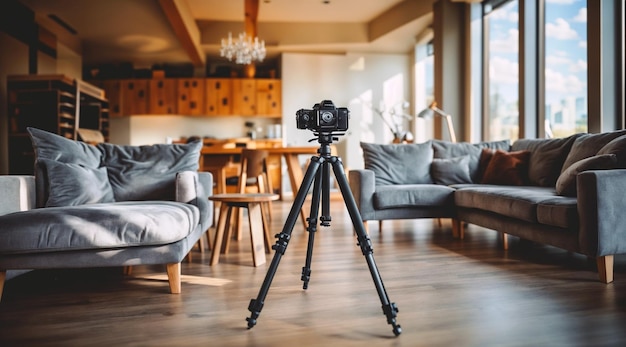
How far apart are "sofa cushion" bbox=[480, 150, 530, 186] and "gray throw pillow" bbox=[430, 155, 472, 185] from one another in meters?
0.19

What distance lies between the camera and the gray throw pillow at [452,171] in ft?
15.4

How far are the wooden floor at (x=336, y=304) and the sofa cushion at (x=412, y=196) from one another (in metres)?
0.78

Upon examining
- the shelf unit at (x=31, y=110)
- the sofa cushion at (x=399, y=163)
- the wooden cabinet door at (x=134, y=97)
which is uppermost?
the wooden cabinet door at (x=134, y=97)

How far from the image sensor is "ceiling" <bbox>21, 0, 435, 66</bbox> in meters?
7.37

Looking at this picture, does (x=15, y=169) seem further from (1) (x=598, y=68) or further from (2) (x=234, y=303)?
(1) (x=598, y=68)

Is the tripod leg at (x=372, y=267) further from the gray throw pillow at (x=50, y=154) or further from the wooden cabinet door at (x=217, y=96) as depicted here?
the wooden cabinet door at (x=217, y=96)

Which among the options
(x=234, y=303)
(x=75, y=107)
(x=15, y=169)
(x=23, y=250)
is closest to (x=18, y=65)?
(x=75, y=107)

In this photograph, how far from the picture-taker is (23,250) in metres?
2.24

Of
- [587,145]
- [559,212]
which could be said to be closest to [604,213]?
[559,212]

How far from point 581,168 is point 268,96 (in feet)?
22.7

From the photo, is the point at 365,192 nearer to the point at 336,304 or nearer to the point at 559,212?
the point at 559,212

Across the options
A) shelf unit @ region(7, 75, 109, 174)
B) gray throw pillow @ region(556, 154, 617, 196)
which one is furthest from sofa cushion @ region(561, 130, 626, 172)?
shelf unit @ region(7, 75, 109, 174)

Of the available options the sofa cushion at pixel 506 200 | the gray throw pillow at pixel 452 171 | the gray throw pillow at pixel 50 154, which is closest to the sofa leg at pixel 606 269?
the sofa cushion at pixel 506 200

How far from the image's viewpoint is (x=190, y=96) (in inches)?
369
